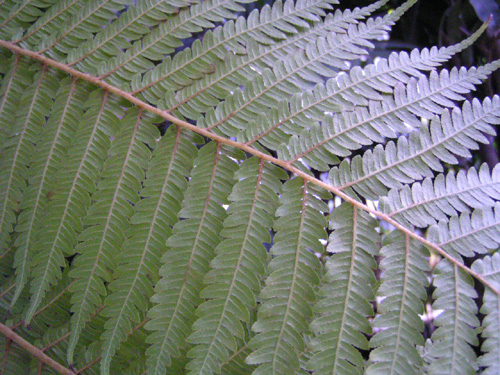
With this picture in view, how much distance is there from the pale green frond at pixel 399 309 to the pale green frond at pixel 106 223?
21.0 inches

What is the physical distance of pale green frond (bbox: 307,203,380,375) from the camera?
2.32 feet

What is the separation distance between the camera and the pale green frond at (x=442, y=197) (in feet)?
2.47

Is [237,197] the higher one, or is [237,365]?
[237,197]

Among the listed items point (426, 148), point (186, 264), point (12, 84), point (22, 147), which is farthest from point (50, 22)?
point (426, 148)

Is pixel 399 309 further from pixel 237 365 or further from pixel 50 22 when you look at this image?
pixel 50 22

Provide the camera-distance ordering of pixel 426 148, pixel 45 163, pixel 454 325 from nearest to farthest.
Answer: pixel 454 325
pixel 426 148
pixel 45 163

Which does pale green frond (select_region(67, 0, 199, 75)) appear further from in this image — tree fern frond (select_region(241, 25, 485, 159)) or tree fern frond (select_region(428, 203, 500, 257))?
A: tree fern frond (select_region(428, 203, 500, 257))

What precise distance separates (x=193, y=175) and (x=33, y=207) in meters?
0.37

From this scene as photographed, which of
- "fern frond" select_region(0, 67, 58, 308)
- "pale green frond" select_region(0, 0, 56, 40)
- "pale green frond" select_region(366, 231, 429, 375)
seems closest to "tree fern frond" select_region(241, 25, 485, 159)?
"pale green frond" select_region(366, 231, 429, 375)

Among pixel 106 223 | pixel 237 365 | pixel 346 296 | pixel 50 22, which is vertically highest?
pixel 50 22

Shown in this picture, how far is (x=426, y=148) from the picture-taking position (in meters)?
0.79

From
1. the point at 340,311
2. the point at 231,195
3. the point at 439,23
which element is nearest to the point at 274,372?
the point at 340,311

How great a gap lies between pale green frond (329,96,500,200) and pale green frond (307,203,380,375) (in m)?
0.08

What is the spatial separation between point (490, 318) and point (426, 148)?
329 millimetres
